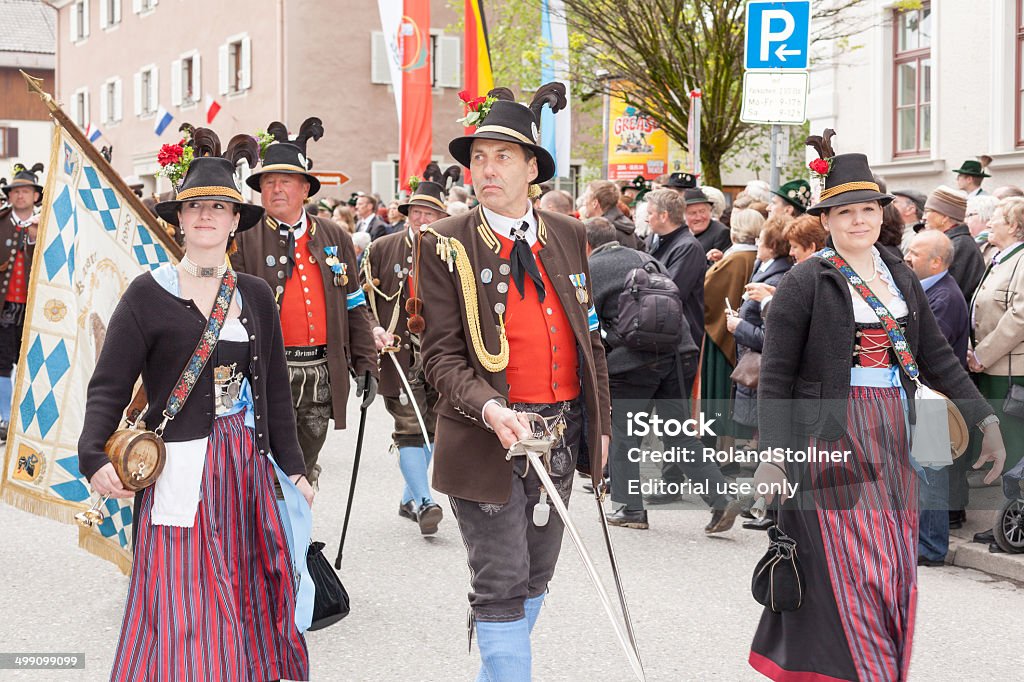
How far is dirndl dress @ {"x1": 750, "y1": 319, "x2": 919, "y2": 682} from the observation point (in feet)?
13.8

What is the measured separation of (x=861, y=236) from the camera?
439 centimetres

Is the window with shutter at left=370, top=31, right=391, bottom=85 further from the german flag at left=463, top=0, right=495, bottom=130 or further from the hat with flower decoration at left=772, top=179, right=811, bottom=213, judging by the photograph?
the hat with flower decoration at left=772, top=179, right=811, bottom=213

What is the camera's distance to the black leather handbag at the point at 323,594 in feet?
14.1

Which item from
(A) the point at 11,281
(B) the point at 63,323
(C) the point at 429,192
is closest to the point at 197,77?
(A) the point at 11,281

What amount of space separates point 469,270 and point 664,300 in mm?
3576

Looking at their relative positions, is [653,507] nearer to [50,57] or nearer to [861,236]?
[861,236]

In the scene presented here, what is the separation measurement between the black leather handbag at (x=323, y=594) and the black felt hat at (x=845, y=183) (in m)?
2.02

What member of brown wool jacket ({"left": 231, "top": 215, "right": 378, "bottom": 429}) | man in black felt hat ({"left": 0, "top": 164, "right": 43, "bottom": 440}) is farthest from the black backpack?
man in black felt hat ({"left": 0, "top": 164, "right": 43, "bottom": 440})

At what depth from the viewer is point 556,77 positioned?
17547 millimetres

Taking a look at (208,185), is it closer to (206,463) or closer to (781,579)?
(206,463)

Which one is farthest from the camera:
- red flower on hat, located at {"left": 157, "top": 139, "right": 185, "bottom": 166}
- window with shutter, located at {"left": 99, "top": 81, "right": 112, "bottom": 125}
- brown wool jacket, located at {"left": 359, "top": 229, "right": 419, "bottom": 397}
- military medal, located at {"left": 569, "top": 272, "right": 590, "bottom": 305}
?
window with shutter, located at {"left": 99, "top": 81, "right": 112, "bottom": 125}

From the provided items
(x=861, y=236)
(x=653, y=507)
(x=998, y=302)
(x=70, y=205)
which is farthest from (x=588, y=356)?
(x=653, y=507)

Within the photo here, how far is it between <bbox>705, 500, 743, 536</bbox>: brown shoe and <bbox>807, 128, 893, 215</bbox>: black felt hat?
3433mm

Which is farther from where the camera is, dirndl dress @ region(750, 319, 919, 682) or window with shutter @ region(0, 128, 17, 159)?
window with shutter @ region(0, 128, 17, 159)
